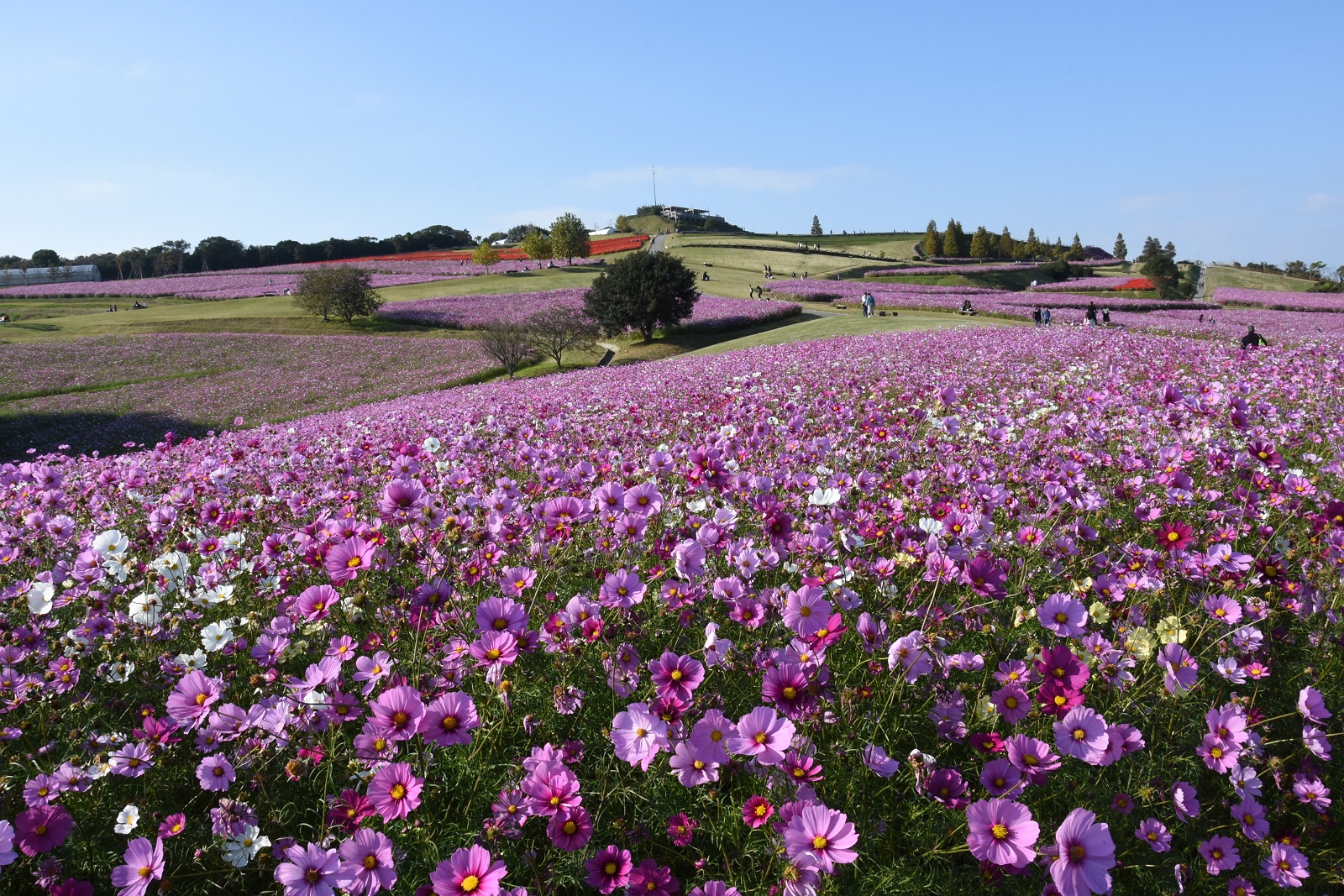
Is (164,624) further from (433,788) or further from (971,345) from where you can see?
(971,345)

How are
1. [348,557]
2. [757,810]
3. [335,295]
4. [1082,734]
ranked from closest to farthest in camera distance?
[757,810]
[1082,734]
[348,557]
[335,295]

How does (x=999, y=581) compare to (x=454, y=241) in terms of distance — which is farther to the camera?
(x=454, y=241)

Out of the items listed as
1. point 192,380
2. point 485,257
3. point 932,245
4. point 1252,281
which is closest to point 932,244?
point 932,245

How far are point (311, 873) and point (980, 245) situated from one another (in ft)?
368

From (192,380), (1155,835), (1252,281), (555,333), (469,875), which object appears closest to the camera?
(469,875)

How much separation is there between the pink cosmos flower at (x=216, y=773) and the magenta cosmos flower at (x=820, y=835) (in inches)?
64.1

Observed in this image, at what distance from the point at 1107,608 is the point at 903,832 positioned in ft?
3.93

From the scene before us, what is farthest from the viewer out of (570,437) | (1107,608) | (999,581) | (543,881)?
(570,437)

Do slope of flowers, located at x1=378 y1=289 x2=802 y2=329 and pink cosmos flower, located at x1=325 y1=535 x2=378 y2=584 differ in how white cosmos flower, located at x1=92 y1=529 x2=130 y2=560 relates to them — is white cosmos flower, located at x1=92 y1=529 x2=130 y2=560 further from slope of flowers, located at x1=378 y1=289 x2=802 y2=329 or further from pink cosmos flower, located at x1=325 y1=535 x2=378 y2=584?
slope of flowers, located at x1=378 y1=289 x2=802 y2=329

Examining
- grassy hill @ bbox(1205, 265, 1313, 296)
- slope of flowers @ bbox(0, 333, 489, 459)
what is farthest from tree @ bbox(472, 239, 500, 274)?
grassy hill @ bbox(1205, 265, 1313, 296)

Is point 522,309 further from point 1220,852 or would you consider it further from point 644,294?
point 1220,852

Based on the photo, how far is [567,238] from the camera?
7719cm

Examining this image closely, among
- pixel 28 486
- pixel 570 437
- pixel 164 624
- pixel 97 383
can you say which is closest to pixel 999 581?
pixel 164 624

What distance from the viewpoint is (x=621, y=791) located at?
2174 mm
